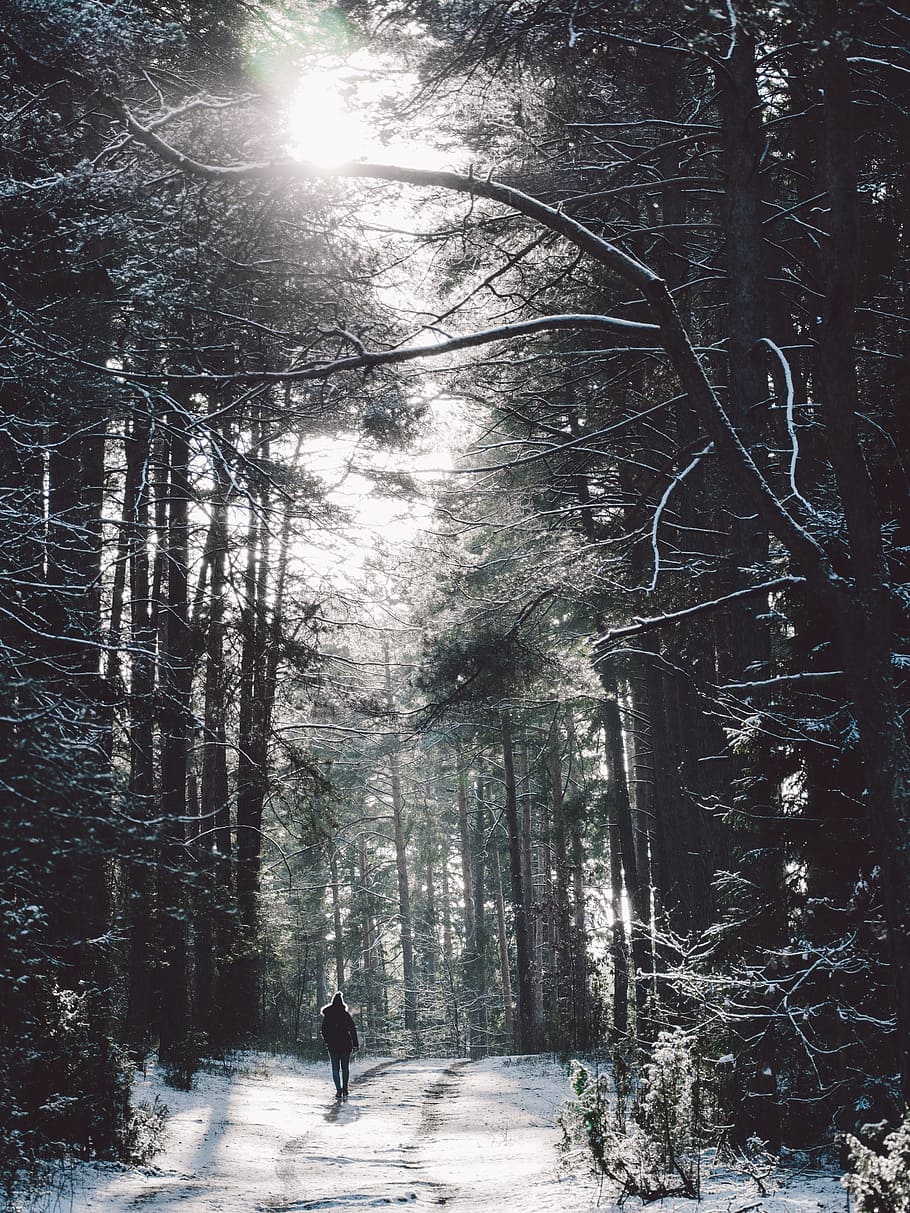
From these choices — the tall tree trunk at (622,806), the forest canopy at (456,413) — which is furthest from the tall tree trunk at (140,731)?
the tall tree trunk at (622,806)

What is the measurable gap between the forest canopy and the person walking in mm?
2515

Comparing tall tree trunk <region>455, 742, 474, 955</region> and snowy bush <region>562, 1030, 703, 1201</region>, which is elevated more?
tall tree trunk <region>455, 742, 474, 955</region>

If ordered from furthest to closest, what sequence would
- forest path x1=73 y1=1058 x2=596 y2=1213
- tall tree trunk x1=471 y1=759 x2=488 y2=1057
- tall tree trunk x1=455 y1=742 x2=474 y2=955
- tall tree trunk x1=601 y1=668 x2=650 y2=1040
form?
tall tree trunk x1=471 y1=759 x2=488 y2=1057
tall tree trunk x1=455 y1=742 x2=474 y2=955
tall tree trunk x1=601 y1=668 x2=650 y2=1040
forest path x1=73 y1=1058 x2=596 y2=1213

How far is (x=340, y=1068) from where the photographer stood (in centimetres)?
1517

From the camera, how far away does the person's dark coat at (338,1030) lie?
48.9 feet

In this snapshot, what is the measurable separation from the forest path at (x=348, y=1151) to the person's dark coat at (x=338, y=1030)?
82 centimetres

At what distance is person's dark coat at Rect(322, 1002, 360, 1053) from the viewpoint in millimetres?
14898

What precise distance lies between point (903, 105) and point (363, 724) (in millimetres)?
12635

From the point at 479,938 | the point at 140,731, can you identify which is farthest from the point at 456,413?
the point at 479,938

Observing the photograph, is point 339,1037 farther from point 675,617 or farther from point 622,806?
point 675,617

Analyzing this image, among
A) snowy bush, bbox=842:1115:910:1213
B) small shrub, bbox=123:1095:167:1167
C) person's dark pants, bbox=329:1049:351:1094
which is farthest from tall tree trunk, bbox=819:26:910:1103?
person's dark pants, bbox=329:1049:351:1094

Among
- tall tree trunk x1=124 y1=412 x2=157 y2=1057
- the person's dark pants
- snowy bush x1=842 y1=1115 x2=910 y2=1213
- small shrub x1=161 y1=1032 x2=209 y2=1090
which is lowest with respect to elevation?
the person's dark pants

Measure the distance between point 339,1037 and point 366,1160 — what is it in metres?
5.38

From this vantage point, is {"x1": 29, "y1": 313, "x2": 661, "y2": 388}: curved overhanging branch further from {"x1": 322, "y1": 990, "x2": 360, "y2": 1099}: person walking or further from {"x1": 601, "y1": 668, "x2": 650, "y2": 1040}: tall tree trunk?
{"x1": 601, "y1": 668, "x2": 650, "y2": 1040}: tall tree trunk
